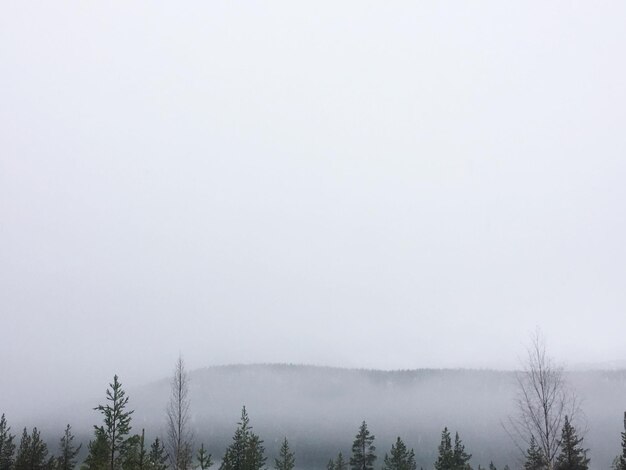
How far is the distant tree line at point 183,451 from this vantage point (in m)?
44.4

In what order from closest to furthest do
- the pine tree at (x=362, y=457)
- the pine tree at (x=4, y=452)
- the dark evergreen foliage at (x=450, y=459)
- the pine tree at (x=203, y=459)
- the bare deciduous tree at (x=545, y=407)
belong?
the bare deciduous tree at (x=545, y=407) → the pine tree at (x=203, y=459) → the dark evergreen foliage at (x=450, y=459) → the pine tree at (x=362, y=457) → the pine tree at (x=4, y=452)

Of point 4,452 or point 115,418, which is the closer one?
point 115,418

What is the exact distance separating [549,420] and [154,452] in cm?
6287

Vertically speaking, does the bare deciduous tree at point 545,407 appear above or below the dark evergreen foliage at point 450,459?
above

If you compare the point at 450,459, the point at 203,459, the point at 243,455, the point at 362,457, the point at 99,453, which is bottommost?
the point at 362,457

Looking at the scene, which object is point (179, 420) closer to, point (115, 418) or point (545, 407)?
point (115, 418)

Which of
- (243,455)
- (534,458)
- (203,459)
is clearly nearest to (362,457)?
(243,455)

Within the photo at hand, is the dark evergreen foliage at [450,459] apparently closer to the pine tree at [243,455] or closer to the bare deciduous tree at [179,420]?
the pine tree at [243,455]

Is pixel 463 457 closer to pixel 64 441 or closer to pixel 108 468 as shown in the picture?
pixel 108 468

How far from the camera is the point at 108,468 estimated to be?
45.2 m

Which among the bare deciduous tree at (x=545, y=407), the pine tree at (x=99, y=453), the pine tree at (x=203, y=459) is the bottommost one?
the pine tree at (x=203, y=459)

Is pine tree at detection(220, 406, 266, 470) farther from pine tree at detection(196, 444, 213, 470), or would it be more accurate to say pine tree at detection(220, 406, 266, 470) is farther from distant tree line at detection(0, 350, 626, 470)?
pine tree at detection(196, 444, 213, 470)

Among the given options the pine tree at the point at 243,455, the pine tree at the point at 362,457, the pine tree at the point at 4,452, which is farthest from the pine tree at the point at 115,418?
the pine tree at the point at 4,452

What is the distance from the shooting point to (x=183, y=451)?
45.1m
